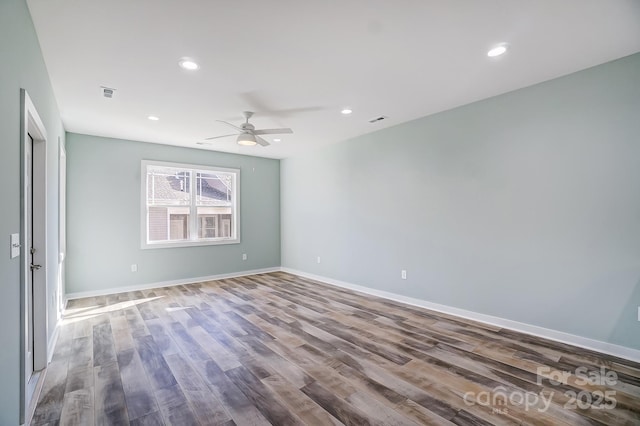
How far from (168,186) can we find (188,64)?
3.69m

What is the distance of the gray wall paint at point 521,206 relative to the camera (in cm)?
279

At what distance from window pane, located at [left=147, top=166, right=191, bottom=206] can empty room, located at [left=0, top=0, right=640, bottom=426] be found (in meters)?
0.31

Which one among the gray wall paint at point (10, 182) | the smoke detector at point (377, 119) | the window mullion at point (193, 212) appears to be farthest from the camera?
the window mullion at point (193, 212)

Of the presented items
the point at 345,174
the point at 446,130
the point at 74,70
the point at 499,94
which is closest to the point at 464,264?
the point at 446,130

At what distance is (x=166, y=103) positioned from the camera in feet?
12.2

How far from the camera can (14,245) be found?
1.64 meters

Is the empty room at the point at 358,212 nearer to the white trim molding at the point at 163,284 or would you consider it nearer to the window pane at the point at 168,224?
the white trim molding at the point at 163,284

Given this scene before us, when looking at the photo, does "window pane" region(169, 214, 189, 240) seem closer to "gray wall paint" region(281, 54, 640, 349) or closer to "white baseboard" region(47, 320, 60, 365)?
"white baseboard" region(47, 320, 60, 365)

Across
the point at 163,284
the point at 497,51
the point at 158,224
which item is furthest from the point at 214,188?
the point at 497,51

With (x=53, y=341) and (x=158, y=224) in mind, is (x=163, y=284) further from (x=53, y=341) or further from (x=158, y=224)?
(x=53, y=341)

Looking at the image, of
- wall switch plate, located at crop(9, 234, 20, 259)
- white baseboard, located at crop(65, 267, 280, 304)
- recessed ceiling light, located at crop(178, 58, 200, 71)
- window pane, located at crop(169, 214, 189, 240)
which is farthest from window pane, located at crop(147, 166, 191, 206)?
wall switch plate, located at crop(9, 234, 20, 259)

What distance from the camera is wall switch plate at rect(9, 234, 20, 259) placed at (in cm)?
160

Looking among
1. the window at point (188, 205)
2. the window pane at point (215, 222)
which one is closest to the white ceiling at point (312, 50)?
the window at point (188, 205)

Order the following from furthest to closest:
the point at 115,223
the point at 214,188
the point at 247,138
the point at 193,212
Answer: the point at 214,188 < the point at 193,212 < the point at 115,223 < the point at 247,138
